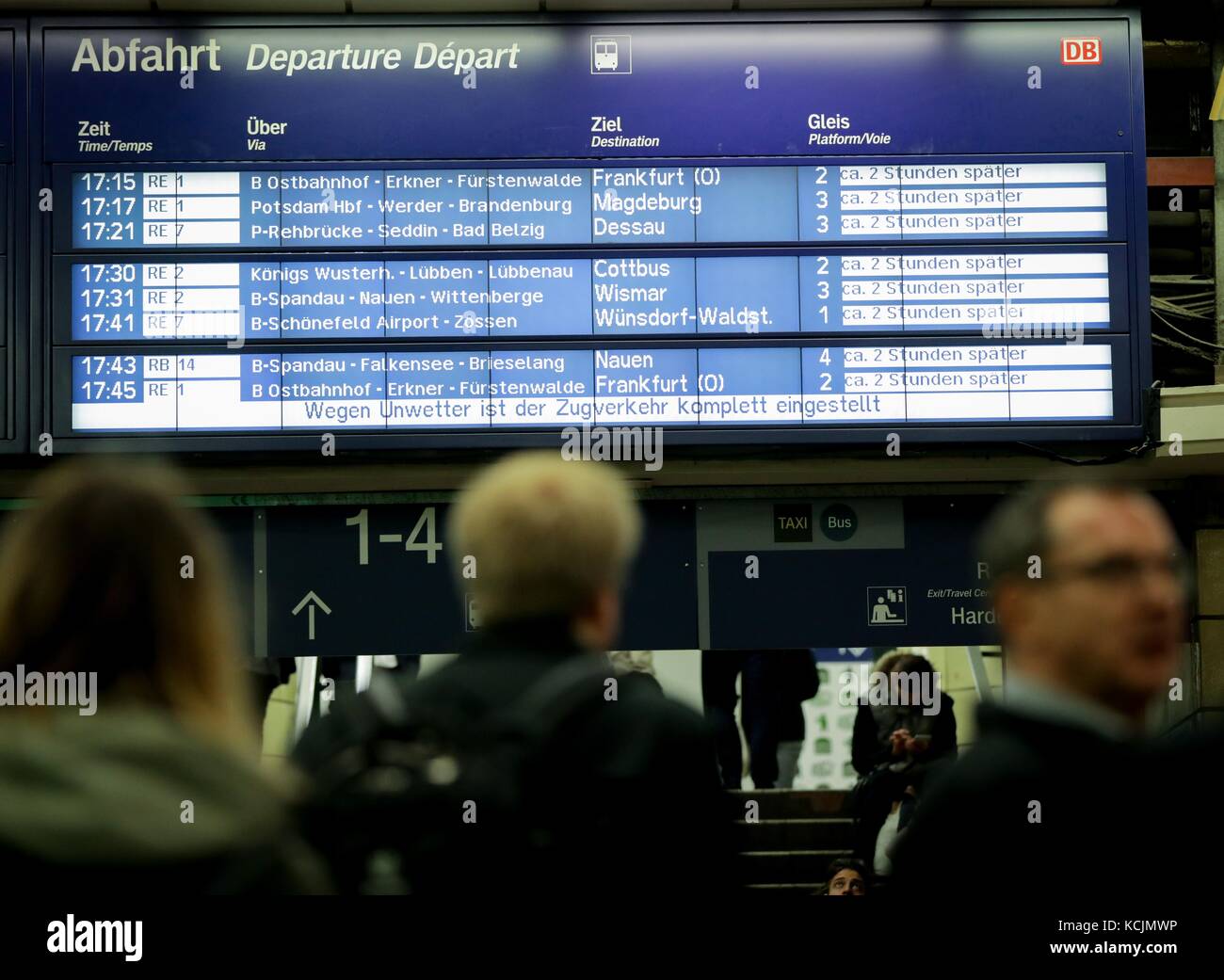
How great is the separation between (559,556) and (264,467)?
4.45m

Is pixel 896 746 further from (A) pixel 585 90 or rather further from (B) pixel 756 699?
(A) pixel 585 90

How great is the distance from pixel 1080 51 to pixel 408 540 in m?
3.77

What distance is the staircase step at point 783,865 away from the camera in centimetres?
714

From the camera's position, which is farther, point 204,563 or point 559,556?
point 559,556

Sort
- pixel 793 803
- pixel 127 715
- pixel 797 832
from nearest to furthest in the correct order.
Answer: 1. pixel 127 715
2. pixel 797 832
3. pixel 793 803

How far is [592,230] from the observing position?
21.1 feet

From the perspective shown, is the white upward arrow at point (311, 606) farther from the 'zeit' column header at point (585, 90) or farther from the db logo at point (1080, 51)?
the db logo at point (1080, 51)

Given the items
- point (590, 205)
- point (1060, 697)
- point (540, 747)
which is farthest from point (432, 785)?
point (590, 205)

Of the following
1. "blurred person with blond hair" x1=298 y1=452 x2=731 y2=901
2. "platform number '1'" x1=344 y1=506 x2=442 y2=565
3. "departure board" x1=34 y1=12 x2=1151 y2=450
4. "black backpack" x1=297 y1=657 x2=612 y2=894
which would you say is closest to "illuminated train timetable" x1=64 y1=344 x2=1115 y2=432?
"departure board" x1=34 y1=12 x2=1151 y2=450

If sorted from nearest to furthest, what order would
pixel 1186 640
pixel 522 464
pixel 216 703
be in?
pixel 216 703
pixel 522 464
pixel 1186 640

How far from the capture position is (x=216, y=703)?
71.6 inches

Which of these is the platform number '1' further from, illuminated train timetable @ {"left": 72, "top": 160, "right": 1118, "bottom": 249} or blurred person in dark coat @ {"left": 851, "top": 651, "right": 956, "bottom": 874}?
blurred person in dark coat @ {"left": 851, "top": 651, "right": 956, "bottom": 874}
